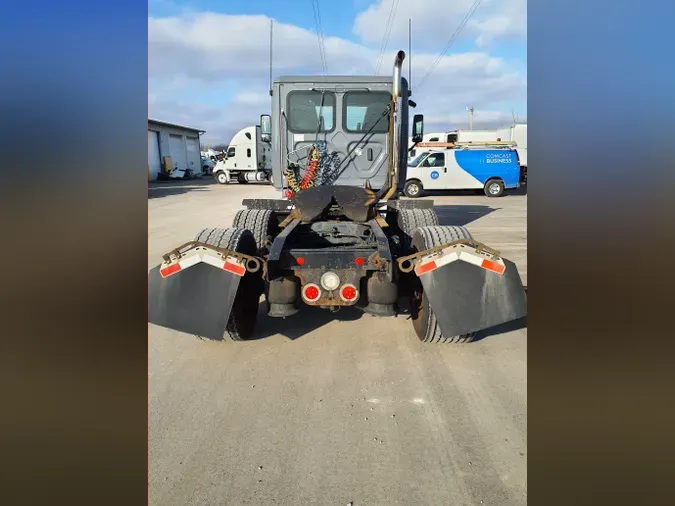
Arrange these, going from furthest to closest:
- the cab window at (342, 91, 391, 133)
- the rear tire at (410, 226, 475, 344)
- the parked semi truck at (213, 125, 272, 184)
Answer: the parked semi truck at (213, 125, 272, 184) < the cab window at (342, 91, 391, 133) < the rear tire at (410, 226, 475, 344)

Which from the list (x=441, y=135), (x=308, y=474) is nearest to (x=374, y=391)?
(x=308, y=474)

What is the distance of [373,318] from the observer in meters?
4.85

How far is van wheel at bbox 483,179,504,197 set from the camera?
20.1 metres

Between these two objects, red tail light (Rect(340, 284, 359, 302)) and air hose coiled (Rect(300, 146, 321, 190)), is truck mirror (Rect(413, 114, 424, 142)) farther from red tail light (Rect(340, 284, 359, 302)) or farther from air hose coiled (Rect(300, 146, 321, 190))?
red tail light (Rect(340, 284, 359, 302))

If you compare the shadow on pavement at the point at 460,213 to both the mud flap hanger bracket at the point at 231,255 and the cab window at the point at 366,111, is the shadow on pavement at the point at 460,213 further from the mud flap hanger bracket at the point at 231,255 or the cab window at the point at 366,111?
the mud flap hanger bracket at the point at 231,255

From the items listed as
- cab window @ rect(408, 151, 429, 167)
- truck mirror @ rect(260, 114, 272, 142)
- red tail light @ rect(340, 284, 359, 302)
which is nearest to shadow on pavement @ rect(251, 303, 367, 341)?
red tail light @ rect(340, 284, 359, 302)

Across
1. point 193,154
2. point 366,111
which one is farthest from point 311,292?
point 193,154

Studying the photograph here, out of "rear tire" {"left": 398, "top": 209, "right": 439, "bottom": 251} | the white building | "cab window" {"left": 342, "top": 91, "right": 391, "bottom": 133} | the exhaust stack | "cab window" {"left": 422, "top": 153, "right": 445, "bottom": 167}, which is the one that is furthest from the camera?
the white building

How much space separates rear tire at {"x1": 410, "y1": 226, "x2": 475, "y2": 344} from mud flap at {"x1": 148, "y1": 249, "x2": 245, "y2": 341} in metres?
1.57

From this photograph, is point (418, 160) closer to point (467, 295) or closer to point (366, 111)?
point (366, 111)

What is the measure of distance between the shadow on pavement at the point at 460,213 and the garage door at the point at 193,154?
2738 cm

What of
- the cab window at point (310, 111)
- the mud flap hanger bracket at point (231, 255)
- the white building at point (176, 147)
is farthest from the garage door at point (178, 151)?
the mud flap hanger bracket at point (231, 255)

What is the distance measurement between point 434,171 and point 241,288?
17230mm

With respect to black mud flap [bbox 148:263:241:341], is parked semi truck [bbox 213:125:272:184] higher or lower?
higher
